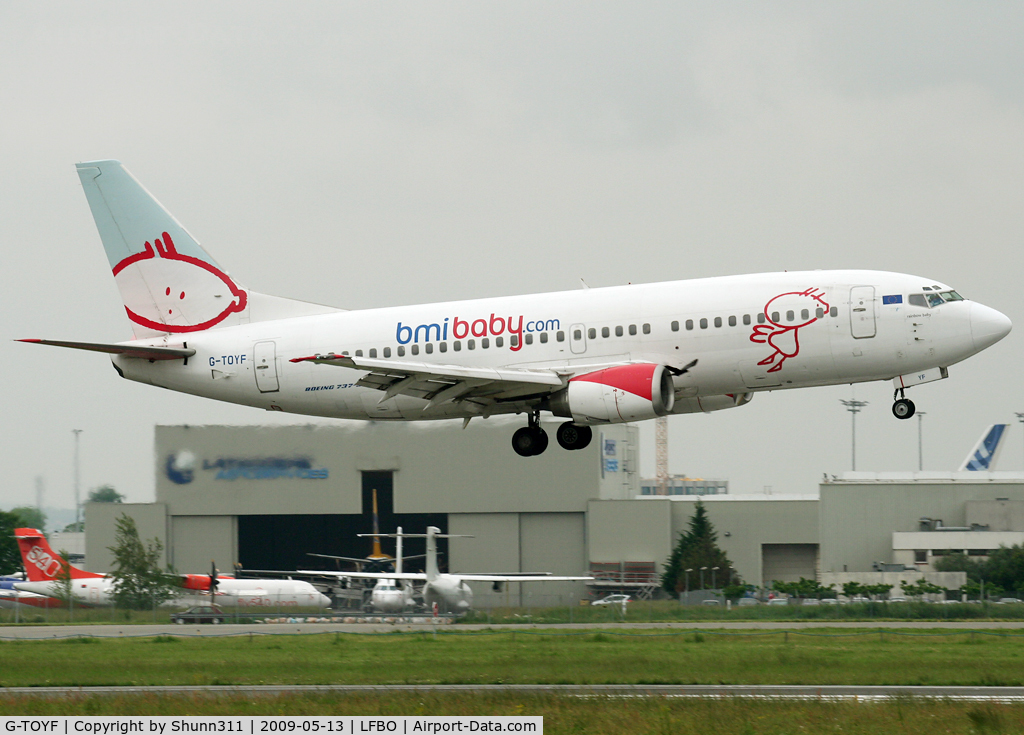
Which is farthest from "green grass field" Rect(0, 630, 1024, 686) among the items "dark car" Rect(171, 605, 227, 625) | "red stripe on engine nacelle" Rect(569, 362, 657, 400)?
"dark car" Rect(171, 605, 227, 625)

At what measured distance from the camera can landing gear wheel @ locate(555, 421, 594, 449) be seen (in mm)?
38844

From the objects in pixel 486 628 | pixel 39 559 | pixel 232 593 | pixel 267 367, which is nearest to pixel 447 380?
pixel 267 367

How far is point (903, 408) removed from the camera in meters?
36.3

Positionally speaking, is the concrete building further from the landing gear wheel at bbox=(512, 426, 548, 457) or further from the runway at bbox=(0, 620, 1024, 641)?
the landing gear wheel at bbox=(512, 426, 548, 457)

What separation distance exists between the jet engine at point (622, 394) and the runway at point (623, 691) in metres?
7.62

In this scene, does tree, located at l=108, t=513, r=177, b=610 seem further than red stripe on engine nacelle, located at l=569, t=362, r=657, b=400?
Yes

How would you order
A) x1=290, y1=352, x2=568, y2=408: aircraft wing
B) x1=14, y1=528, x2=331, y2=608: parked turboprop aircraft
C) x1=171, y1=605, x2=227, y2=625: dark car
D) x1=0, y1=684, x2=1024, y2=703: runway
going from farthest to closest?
x1=14, y1=528, x2=331, y2=608: parked turboprop aircraft → x1=171, y1=605, x2=227, y2=625: dark car → x1=290, y1=352, x2=568, y2=408: aircraft wing → x1=0, y1=684, x2=1024, y2=703: runway

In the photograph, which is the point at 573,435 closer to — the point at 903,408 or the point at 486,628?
the point at 903,408

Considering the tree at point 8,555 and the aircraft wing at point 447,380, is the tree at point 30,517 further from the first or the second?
the aircraft wing at point 447,380

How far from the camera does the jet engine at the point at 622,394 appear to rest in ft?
116

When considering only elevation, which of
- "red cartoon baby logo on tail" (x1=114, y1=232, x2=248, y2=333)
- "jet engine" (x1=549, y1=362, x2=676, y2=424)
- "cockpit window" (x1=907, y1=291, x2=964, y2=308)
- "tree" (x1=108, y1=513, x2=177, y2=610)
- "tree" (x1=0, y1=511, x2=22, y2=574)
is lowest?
"tree" (x1=0, y1=511, x2=22, y2=574)

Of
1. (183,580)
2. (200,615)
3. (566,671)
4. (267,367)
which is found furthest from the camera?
(183,580)

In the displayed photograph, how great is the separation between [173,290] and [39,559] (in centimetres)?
4747

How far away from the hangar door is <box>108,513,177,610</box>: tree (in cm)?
5275
